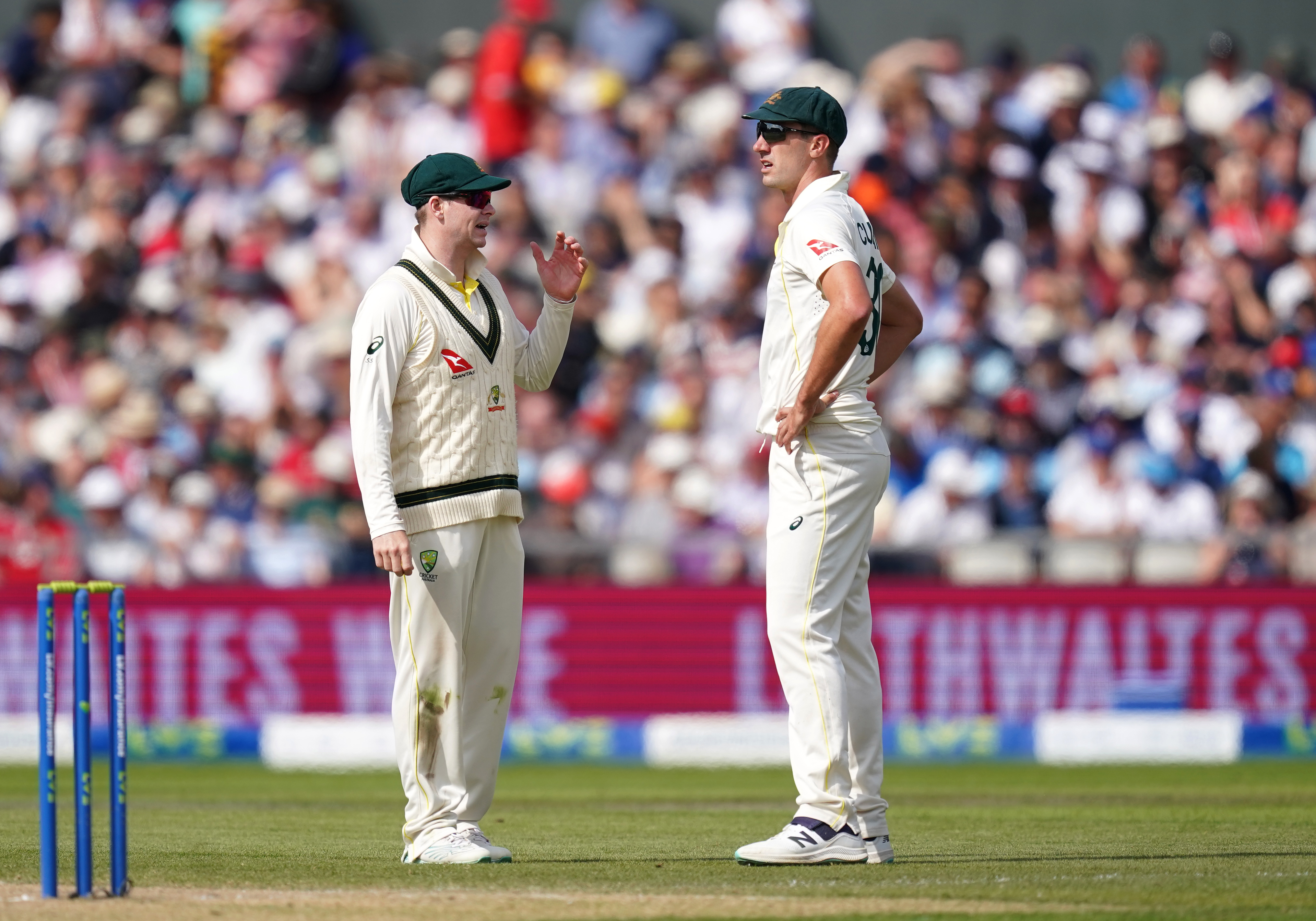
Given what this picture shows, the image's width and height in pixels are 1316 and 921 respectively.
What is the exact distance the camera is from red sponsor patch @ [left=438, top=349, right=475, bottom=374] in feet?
22.3

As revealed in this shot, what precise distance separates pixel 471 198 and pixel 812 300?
47.0 inches

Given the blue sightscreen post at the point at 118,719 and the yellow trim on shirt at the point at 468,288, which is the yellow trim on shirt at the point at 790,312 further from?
the blue sightscreen post at the point at 118,719

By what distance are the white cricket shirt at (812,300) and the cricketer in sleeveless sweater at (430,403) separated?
89 cm

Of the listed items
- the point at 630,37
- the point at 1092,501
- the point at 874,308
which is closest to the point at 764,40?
the point at 630,37

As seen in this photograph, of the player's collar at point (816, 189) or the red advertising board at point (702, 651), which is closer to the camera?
the player's collar at point (816, 189)

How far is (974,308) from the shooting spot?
15.2m

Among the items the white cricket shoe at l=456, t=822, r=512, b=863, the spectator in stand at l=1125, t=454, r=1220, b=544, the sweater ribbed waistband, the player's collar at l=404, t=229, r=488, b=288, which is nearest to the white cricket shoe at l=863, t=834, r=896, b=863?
the white cricket shoe at l=456, t=822, r=512, b=863

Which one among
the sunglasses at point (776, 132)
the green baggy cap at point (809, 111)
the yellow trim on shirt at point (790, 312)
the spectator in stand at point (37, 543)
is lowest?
the spectator in stand at point (37, 543)

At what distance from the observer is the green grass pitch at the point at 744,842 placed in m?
5.68

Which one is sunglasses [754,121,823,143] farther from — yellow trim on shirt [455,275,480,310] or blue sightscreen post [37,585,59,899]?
blue sightscreen post [37,585,59,899]

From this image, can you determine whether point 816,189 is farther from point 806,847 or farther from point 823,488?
point 806,847

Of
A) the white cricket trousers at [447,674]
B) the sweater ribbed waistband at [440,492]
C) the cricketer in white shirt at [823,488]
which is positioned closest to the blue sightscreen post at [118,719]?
the white cricket trousers at [447,674]

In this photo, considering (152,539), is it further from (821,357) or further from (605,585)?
(821,357)

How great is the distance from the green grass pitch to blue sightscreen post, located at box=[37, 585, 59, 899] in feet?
0.53
